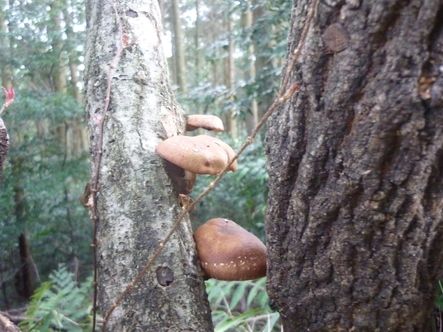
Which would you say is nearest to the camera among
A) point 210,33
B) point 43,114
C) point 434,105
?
point 434,105

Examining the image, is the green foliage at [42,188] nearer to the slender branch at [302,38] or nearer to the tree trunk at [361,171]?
the tree trunk at [361,171]

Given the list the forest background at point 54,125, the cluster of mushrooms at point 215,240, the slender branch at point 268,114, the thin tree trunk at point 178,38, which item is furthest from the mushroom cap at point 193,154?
the thin tree trunk at point 178,38

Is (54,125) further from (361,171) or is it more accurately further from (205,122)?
(361,171)

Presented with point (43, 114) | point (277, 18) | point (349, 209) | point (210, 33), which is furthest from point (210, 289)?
point (210, 33)

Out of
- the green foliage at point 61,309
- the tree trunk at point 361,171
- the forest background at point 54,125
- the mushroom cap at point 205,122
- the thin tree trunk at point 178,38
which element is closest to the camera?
the tree trunk at point 361,171

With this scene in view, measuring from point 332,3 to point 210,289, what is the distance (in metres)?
2.68

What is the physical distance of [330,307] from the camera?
1.29 meters

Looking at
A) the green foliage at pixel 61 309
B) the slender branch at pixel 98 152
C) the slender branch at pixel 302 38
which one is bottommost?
the green foliage at pixel 61 309

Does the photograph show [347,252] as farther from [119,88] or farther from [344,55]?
[119,88]

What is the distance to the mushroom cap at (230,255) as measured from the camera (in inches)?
63.8

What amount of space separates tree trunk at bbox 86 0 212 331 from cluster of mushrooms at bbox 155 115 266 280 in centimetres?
6

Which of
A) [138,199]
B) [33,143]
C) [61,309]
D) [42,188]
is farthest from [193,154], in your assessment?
[33,143]

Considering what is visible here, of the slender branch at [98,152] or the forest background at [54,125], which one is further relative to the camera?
the forest background at [54,125]

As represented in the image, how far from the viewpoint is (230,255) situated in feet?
5.36
